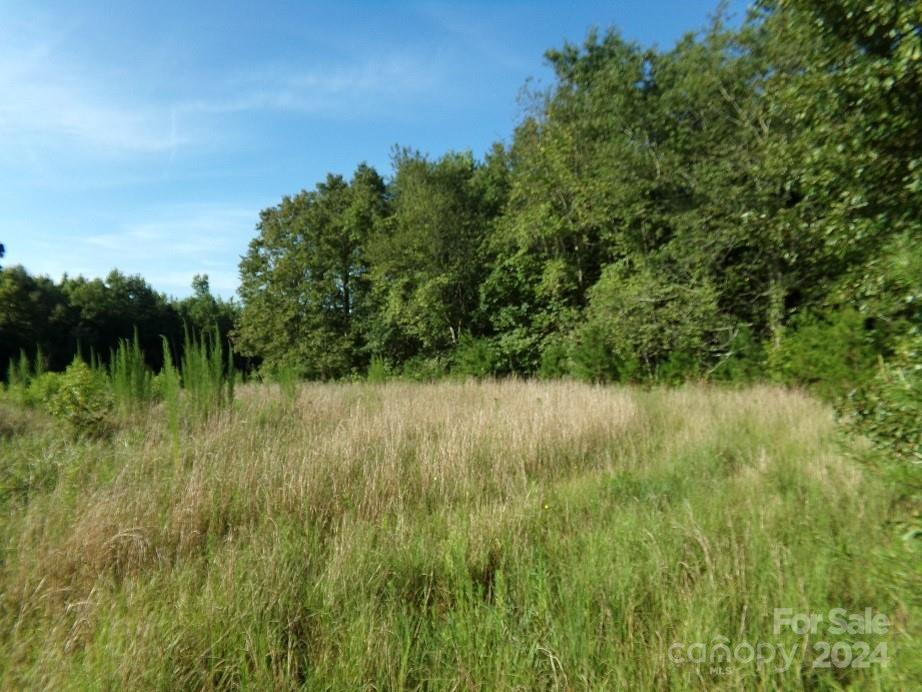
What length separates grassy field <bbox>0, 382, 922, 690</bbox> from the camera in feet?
5.49

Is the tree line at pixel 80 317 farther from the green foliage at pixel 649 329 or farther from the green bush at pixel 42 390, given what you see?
the green foliage at pixel 649 329

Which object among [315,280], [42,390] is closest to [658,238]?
[42,390]

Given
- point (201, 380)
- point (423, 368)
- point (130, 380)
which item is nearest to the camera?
point (201, 380)

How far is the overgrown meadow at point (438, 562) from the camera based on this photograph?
1.67 metres

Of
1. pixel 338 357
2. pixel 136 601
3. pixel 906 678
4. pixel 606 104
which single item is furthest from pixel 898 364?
pixel 338 357

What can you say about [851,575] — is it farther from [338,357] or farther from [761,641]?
[338,357]

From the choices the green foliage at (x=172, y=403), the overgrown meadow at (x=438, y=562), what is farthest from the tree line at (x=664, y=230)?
the green foliage at (x=172, y=403)

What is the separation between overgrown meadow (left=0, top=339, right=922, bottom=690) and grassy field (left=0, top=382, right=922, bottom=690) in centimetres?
1

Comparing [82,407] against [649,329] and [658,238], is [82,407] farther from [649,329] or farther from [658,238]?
[658,238]

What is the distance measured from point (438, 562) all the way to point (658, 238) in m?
13.0

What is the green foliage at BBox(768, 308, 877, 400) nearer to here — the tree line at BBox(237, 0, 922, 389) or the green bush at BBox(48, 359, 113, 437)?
the tree line at BBox(237, 0, 922, 389)

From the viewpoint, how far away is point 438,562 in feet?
8.08

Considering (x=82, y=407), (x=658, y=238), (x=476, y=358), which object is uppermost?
(x=658, y=238)

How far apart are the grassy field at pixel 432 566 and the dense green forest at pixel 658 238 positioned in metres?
0.93
